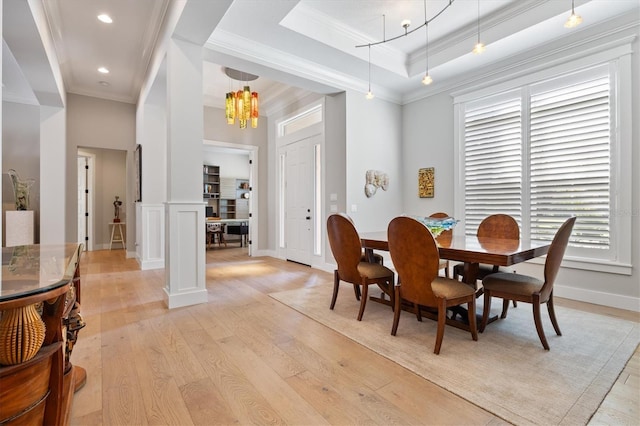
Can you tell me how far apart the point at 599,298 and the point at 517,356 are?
204 centimetres

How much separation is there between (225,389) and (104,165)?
8105mm

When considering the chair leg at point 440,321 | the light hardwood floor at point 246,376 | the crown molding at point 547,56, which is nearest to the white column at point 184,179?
→ the light hardwood floor at point 246,376

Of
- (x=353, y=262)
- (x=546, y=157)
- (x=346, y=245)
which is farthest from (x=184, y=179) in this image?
(x=546, y=157)

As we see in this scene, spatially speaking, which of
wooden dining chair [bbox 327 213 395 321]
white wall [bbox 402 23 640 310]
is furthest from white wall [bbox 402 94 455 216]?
wooden dining chair [bbox 327 213 395 321]

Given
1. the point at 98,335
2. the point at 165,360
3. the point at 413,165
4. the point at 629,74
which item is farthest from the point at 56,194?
the point at 629,74

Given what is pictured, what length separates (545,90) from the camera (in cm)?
378

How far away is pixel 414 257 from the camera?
2295 millimetres

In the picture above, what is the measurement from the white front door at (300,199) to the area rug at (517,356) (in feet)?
8.35

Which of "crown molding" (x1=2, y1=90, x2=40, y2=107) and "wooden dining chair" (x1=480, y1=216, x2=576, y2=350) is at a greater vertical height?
"crown molding" (x1=2, y1=90, x2=40, y2=107)

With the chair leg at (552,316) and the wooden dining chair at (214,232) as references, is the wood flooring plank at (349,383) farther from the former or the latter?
the wooden dining chair at (214,232)

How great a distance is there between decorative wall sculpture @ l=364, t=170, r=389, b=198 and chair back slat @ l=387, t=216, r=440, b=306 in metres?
2.60

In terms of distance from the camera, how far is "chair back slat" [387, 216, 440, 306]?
220 centimetres

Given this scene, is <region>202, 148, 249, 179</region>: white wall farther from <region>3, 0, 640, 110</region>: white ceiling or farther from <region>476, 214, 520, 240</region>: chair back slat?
<region>476, 214, 520, 240</region>: chair back slat

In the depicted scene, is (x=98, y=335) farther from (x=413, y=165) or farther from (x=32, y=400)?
(x=413, y=165)
